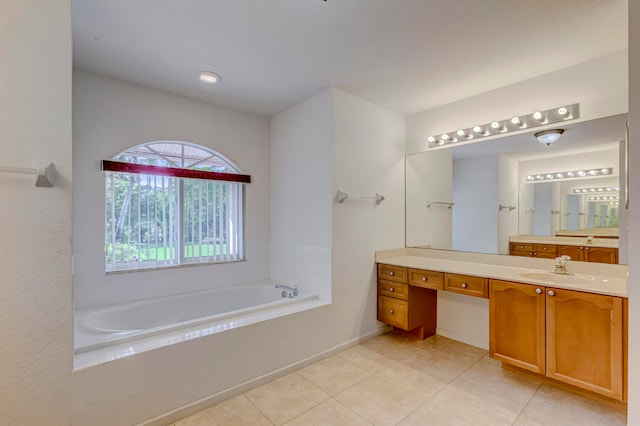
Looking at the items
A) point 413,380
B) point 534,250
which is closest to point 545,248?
point 534,250

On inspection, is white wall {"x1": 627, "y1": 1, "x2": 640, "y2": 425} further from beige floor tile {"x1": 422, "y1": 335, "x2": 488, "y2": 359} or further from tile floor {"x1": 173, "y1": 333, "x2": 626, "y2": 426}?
beige floor tile {"x1": 422, "y1": 335, "x2": 488, "y2": 359}

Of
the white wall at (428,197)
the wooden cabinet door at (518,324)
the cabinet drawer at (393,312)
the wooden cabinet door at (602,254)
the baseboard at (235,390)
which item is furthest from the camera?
the white wall at (428,197)

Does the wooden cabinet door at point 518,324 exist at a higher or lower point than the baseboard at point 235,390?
higher

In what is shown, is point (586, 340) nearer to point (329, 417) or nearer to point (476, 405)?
point (476, 405)

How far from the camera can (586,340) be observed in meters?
1.71

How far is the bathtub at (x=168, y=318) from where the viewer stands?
166cm

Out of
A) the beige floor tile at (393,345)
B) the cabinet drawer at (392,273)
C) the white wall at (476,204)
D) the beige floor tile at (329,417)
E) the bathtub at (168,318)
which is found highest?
the white wall at (476,204)

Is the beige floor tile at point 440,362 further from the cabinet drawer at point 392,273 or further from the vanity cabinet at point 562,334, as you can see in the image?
the cabinet drawer at point 392,273

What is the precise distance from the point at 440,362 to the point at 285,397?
1354 mm

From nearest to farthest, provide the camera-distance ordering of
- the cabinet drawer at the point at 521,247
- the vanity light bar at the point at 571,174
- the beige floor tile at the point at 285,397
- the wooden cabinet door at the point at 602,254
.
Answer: the beige floor tile at the point at 285,397, the wooden cabinet door at the point at 602,254, the vanity light bar at the point at 571,174, the cabinet drawer at the point at 521,247

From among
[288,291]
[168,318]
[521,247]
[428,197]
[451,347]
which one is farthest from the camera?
[428,197]

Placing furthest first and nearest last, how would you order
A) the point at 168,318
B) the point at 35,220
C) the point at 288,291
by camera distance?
the point at 288,291 → the point at 168,318 → the point at 35,220

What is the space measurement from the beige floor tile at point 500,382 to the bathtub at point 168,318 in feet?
4.39

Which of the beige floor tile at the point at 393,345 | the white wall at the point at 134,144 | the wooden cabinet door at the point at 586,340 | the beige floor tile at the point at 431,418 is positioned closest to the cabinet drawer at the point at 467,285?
the wooden cabinet door at the point at 586,340
